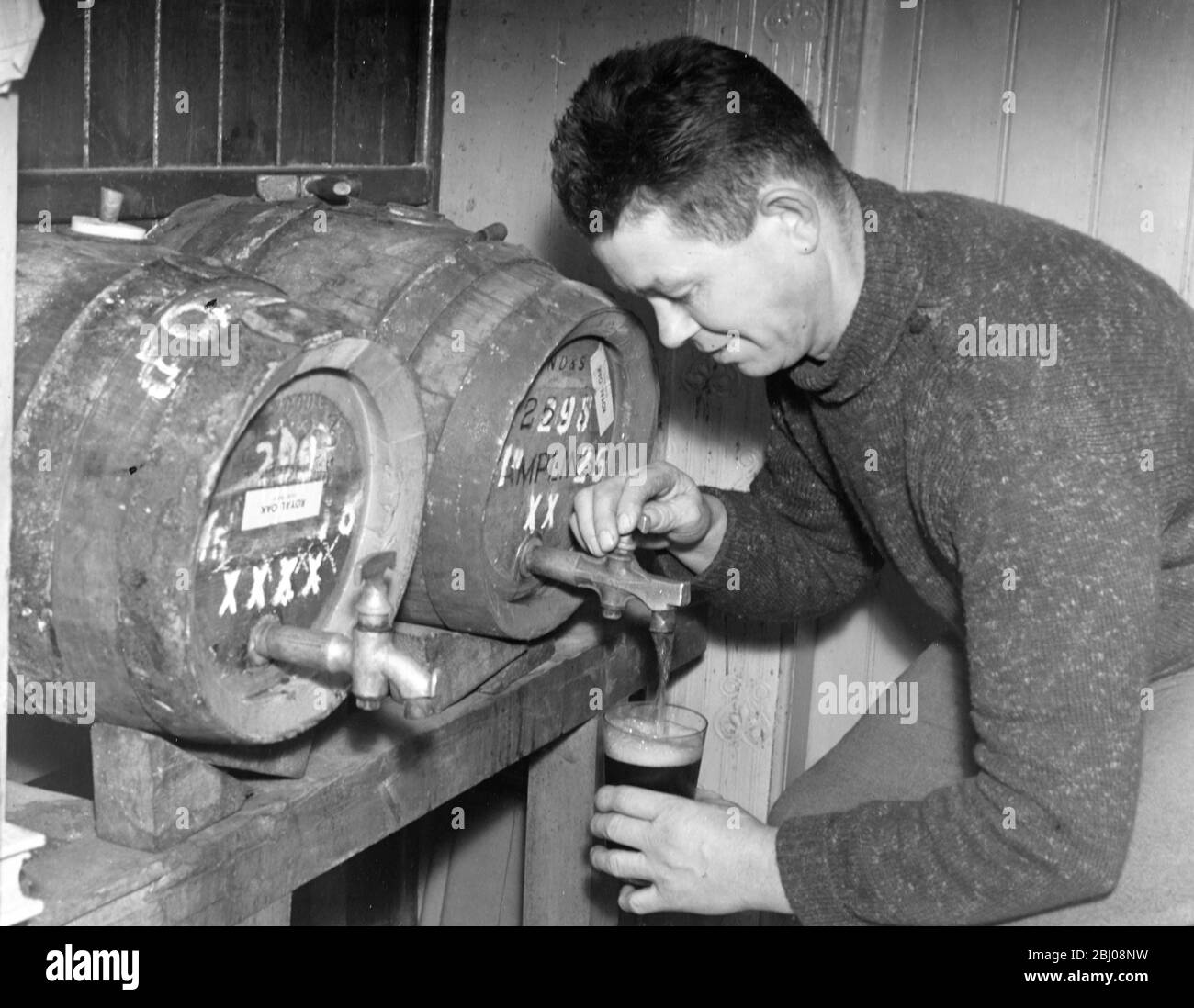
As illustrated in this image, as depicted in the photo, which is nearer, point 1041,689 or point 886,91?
point 1041,689

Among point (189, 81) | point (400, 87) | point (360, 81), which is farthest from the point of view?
point (400, 87)

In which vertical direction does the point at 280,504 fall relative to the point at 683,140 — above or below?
below

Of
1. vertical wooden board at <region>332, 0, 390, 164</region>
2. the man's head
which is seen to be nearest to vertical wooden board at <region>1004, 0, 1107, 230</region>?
the man's head

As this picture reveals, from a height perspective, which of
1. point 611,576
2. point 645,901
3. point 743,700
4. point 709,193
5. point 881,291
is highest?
point 709,193

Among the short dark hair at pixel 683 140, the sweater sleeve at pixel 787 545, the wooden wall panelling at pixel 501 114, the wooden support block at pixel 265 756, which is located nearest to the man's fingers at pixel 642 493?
the sweater sleeve at pixel 787 545

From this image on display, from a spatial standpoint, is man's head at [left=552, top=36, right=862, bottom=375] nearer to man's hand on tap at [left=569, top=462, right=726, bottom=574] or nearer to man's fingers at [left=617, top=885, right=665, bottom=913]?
man's hand on tap at [left=569, top=462, right=726, bottom=574]

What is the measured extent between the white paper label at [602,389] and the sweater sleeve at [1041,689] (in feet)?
2.17

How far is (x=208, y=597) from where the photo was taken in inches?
58.2

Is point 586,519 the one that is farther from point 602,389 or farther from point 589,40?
point 589,40

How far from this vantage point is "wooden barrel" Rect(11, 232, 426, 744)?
1.39 m

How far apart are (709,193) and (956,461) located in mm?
428

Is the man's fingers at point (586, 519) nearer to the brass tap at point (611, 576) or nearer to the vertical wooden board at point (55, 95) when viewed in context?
the brass tap at point (611, 576)

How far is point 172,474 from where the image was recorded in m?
1.37

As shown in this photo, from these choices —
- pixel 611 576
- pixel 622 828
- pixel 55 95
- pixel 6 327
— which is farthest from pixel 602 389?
pixel 6 327
